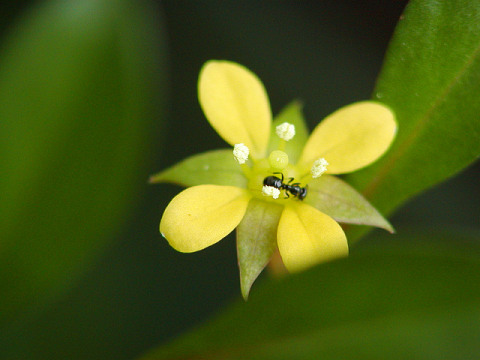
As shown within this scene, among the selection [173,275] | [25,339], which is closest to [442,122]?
[173,275]

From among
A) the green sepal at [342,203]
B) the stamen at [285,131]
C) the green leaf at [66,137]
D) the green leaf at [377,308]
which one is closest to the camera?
the green leaf at [377,308]

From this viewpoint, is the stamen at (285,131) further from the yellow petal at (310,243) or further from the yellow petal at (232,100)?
the yellow petal at (310,243)

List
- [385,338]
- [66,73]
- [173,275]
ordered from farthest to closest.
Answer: [173,275], [66,73], [385,338]

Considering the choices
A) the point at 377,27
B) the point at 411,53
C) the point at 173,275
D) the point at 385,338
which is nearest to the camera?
the point at 385,338

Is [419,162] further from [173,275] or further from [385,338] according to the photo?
[173,275]

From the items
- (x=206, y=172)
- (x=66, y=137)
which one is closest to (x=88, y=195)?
(x=66, y=137)

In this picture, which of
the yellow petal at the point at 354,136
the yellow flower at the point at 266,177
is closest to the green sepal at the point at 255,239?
the yellow flower at the point at 266,177
